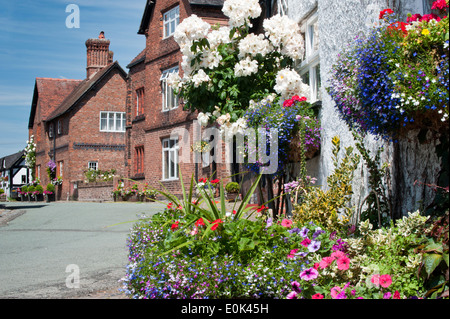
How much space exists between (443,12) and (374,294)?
266cm

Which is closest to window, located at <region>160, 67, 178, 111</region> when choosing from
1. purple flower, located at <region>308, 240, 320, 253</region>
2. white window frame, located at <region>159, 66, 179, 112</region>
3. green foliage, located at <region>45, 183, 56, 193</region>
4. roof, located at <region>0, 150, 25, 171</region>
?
white window frame, located at <region>159, 66, 179, 112</region>

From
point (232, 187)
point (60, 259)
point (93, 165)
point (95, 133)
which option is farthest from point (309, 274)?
point (95, 133)

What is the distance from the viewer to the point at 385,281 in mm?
3580

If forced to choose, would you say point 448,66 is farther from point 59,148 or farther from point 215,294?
point 59,148

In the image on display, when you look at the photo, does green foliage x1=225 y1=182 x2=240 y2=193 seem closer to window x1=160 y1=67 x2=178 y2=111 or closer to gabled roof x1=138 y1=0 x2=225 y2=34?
window x1=160 y1=67 x2=178 y2=111

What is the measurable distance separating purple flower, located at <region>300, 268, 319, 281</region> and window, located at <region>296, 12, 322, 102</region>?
187 inches

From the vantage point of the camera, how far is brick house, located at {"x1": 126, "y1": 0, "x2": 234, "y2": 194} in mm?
20703

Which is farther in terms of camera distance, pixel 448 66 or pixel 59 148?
→ pixel 59 148

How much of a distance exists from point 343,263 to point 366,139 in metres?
2.63

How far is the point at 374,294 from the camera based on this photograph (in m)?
3.67

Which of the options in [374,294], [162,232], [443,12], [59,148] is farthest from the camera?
[59,148]

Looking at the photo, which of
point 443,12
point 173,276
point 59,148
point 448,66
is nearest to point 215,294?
point 173,276

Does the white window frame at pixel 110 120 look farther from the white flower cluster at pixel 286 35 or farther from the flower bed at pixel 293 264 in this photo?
the flower bed at pixel 293 264

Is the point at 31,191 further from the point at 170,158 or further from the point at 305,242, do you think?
the point at 305,242
